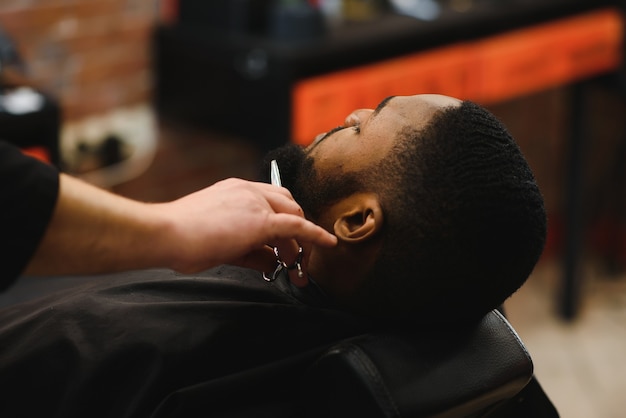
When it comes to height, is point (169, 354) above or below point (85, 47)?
above

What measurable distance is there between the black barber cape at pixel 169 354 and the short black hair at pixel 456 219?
5.1 inches

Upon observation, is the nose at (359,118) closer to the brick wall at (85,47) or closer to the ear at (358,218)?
the ear at (358,218)

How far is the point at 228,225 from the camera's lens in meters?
0.93

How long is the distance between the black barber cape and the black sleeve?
0.24 meters

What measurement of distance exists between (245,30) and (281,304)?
1569mm

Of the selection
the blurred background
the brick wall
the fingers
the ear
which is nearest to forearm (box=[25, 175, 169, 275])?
the fingers

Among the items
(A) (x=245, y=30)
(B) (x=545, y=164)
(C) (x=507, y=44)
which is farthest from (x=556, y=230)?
(A) (x=245, y=30)

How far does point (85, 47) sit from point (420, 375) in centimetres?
199

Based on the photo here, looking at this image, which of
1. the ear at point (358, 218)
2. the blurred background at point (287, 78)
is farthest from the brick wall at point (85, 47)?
the ear at point (358, 218)

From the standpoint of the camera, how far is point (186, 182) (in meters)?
2.90

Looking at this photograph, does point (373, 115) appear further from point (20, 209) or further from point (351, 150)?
point (20, 209)

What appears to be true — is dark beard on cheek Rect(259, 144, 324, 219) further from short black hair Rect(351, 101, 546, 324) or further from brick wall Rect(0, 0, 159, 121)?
brick wall Rect(0, 0, 159, 121)

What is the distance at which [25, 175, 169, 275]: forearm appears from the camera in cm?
84

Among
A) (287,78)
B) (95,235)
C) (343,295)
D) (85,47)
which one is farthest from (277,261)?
(85,47)
